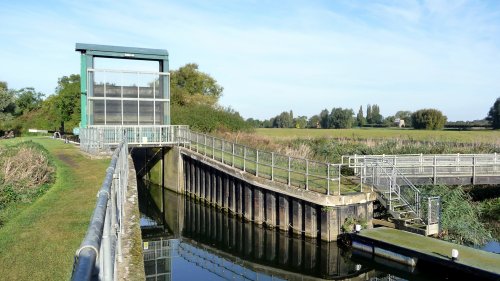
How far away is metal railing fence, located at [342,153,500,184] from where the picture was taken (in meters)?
23.1

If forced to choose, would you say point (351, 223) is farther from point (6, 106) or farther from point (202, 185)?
point (6, 106)

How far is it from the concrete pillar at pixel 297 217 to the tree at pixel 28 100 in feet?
228

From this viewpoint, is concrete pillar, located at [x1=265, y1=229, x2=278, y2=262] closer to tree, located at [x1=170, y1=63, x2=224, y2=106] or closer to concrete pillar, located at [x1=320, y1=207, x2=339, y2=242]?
concrete pillar, located at [x1=320, y1=207, x2=339, y2=242]

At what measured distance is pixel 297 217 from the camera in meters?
18.7

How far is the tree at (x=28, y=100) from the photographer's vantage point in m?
77.3

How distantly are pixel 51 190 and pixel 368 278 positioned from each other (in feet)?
35.1

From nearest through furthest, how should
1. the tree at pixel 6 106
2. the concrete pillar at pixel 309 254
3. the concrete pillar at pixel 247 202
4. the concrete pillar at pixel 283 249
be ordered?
the concrete pillar at pixel 309 254 < the concrete pillar at pixel 283 249 < the concrete pillar at pixel 247 202 < the tree at pixel 6 106

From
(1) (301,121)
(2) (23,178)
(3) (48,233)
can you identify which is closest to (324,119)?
(1) (301,121)

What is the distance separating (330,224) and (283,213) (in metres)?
2.46

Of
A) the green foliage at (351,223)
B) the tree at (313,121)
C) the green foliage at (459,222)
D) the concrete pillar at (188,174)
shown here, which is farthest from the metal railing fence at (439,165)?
the tree at (313,121)

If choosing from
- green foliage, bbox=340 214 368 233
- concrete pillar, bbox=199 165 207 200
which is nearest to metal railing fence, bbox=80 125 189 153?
concrete pillar, bbox=199 165 207 200

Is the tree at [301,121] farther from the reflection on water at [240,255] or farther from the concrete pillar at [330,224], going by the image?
the concrete pillar at [330,224]

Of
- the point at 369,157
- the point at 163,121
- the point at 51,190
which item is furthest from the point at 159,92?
the point at 51,190

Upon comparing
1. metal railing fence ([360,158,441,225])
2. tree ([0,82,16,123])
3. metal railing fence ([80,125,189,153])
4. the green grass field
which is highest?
tree ([0,82,16,123])
